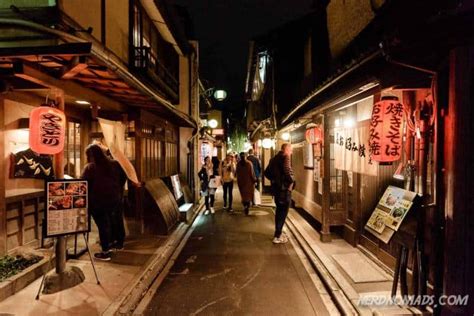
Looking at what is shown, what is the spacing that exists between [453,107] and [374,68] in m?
2.03

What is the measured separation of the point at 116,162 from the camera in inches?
394

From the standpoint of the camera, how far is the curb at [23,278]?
21.6ft

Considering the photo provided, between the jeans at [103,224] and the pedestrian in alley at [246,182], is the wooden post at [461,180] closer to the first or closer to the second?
the jeans at [103,224]

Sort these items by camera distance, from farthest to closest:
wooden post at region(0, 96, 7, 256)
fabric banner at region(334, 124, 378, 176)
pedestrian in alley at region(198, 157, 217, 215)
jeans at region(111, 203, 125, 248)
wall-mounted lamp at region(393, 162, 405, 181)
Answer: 1. pedestrian in alley at region(198, 157, 217, 215)
2. jeans at region(111, 203, 125, 248)
3. fabric banner at region(334, 124, 378, 176)
4. wooden post at region(0, 96, 7, 256)
5. wall-mounted lamp at region(393, 162, 405, 181)

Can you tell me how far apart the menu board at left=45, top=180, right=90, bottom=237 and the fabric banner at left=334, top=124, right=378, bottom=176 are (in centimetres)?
670

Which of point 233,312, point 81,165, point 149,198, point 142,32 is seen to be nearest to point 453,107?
point 233,312

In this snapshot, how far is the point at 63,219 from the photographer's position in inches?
288

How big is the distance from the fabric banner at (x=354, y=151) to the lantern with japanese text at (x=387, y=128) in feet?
3.35

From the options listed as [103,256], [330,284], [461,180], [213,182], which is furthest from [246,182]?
[461,180]

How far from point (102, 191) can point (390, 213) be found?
7.09m

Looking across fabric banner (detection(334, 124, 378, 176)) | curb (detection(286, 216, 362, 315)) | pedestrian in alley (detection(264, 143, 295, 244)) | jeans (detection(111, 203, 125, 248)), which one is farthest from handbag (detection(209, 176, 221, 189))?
fabric banner (detection(334, 124, 378, 176))

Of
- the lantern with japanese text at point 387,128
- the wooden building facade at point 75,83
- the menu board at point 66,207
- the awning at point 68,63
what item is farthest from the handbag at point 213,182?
the lantern with japanese text at point 387,128

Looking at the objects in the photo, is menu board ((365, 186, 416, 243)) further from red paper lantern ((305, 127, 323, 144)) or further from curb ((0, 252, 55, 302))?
curb ((0, 252, 55, 302))

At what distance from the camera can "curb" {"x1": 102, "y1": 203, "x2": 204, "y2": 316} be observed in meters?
6.46
